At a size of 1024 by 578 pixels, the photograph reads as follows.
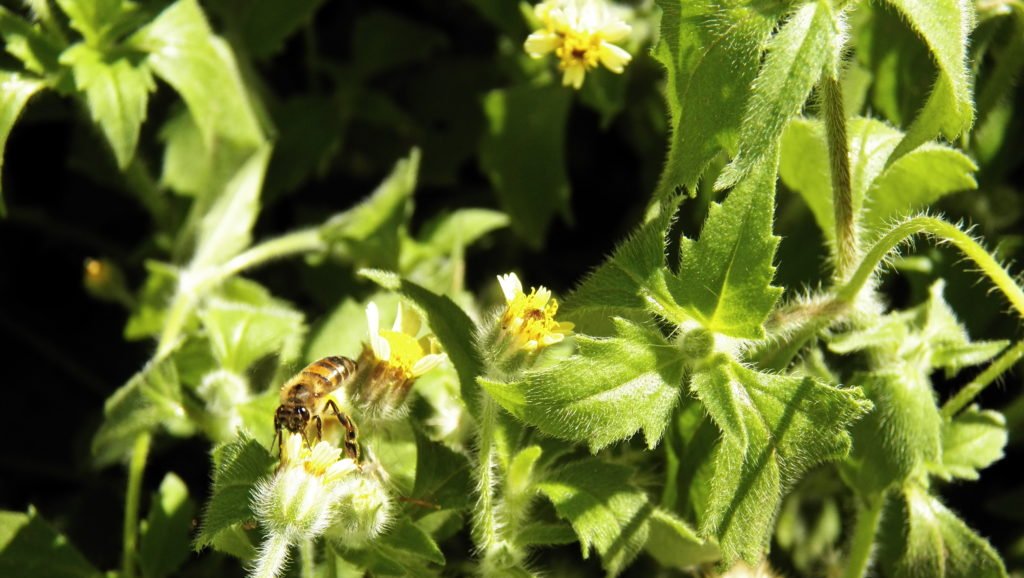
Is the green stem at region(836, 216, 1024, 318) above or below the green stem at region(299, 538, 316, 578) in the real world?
above

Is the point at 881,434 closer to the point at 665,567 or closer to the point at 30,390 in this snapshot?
the point at 665,567

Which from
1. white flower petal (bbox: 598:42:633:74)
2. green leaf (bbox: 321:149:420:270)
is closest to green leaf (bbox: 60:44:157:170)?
green leaf (bbox: 321:149:420:270)

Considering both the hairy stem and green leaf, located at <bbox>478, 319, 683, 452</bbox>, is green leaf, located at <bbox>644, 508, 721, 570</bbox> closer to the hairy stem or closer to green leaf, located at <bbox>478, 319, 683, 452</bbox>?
green leaf, located at <bbox>478, 319, 683, 452</bbox>

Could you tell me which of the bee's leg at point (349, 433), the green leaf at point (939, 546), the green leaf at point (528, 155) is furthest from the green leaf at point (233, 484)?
the green leaf at point (939, 546)

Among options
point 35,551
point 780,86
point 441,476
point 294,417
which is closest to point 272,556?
point 294,417

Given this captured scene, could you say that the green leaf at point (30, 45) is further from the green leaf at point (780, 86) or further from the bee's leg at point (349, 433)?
the green leaf at point (780, 86)
